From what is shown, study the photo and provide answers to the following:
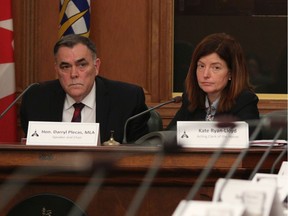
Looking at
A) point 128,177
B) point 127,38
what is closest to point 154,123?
point 128,177

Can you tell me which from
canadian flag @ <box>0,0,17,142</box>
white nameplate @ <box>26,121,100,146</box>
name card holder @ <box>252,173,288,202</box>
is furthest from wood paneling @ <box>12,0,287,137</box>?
name card holder @ <box>252,173,288,202</box>

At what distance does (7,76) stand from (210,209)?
450 cm

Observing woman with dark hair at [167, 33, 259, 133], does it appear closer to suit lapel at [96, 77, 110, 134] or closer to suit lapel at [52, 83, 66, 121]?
suit lapel at [96, 77, 110, 134]

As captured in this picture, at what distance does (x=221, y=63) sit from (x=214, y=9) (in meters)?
1.72

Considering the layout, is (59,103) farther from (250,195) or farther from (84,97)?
(250,195)

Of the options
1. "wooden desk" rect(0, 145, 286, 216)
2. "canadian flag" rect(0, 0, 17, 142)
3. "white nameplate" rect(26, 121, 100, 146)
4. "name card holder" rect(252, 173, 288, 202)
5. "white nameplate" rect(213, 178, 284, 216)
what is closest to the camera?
"white nameplate" rect(213, 178, 284, 216)

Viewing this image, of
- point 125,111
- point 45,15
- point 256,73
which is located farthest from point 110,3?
point 125,111

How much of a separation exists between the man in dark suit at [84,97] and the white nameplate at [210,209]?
3.06 metres

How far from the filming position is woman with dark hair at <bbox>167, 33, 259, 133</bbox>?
464cm

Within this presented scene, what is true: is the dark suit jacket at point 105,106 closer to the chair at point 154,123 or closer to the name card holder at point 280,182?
the chair at point 154,123

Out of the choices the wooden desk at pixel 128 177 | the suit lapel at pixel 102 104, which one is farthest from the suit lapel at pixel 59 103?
the wooden desk at pixel 128 177

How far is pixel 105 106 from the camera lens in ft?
15.6

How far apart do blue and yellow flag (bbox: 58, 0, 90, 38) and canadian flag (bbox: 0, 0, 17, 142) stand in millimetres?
381

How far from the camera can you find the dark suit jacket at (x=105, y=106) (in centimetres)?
470
